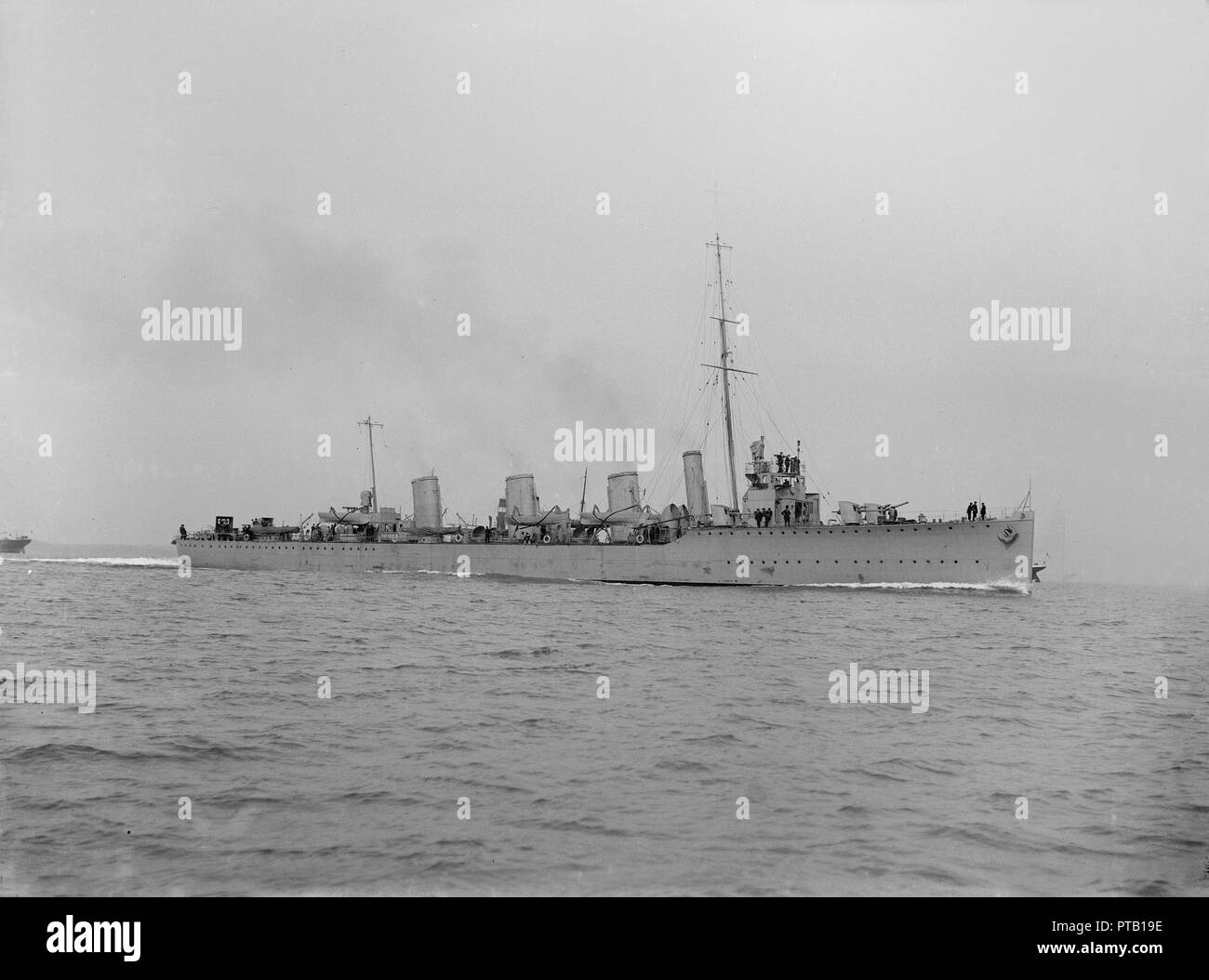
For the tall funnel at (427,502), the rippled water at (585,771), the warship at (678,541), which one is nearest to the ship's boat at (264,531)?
the warship at (678,541)

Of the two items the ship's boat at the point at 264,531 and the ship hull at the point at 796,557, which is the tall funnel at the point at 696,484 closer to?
the ship hull at the point at 796,557

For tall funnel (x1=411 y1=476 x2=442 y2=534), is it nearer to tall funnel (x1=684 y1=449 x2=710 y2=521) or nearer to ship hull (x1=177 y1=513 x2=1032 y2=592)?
ship hull (x1=177 y1=513 x2=1032 y2=592)

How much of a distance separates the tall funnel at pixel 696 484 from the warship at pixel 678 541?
64 mm

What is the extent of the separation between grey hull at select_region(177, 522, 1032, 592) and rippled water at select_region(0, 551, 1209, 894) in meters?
19.6

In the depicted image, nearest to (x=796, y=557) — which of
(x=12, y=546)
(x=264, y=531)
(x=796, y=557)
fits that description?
(x=796, y=557)

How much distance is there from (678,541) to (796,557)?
23.2 ft

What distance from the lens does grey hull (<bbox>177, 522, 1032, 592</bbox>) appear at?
4147 cm

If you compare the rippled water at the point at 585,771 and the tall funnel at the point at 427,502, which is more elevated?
the tall funnel at the point at 427,502

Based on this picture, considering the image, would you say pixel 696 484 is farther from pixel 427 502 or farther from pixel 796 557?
pixel 427 502

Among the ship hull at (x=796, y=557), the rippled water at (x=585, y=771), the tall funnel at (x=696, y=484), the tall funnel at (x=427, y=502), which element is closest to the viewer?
the rippled water at (x=585, y=771)

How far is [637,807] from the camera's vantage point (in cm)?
836

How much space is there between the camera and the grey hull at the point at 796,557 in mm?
41469
